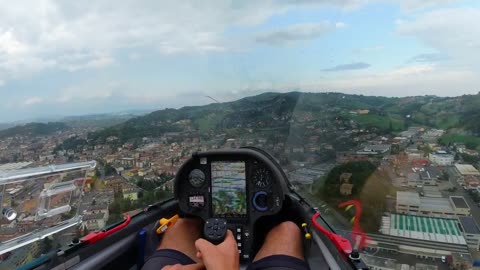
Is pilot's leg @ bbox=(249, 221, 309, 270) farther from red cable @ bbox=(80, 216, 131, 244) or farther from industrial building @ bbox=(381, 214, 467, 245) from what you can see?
red cable @ bbox=(80, 216, 131, 244)

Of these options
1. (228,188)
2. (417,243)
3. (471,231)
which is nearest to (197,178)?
(228,188)

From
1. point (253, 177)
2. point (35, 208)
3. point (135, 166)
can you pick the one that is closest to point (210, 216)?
point (253, 177)

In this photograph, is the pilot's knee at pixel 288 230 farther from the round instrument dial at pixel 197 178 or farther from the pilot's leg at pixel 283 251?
the round instrument dial at pixel 197 178

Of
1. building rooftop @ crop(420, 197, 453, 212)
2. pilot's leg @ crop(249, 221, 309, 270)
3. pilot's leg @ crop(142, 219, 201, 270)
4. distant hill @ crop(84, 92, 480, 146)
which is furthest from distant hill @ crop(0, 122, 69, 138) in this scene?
building rooftop @ crop(420, 197, 453, 212)

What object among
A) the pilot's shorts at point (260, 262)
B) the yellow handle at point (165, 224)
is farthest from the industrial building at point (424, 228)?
the yellow handle at point (165, 224)

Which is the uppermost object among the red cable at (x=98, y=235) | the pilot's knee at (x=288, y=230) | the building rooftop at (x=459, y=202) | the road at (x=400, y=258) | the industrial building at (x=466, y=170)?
the industrial building at (x=466, y=170)


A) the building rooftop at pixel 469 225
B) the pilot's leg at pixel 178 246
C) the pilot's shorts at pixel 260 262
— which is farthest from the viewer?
the building rooftop at pixel 469 225
